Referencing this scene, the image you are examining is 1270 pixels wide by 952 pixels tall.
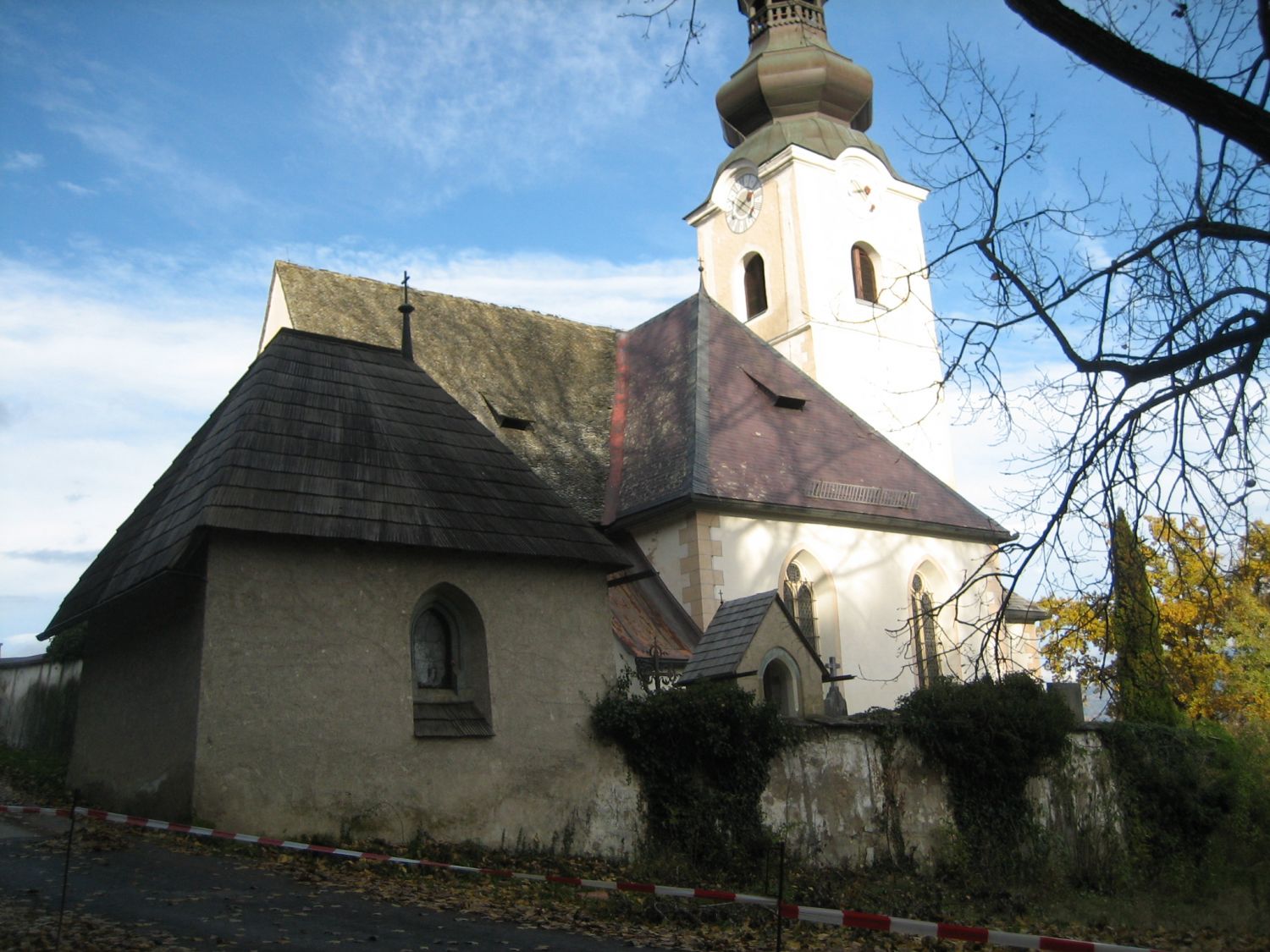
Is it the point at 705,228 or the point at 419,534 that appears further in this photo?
the point at 705,228

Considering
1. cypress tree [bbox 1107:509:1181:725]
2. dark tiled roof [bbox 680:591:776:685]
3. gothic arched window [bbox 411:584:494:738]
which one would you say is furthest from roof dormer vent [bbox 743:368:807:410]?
cypress tree [bbox 1107:509:1181:725]

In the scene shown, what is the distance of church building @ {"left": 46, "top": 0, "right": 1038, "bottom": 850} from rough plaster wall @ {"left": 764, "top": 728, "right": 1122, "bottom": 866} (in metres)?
1.04

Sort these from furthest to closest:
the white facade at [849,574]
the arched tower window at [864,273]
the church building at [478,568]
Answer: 1. the arched tower window at [864,273]
2. the white facade at [849,574]
3. the church building at [478,568]

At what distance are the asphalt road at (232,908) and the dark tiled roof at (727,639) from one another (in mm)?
6600

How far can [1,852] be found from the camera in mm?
10297

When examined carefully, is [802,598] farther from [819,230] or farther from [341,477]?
[819,230]

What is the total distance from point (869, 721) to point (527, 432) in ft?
28.4

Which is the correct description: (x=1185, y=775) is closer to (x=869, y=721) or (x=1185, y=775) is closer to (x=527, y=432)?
(x=869, y=721)

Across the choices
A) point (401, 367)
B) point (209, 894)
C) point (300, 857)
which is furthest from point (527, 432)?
point (209, 894)

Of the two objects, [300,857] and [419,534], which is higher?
[419,534]

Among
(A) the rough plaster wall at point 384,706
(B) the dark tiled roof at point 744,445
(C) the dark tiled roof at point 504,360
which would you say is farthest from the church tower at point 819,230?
(A) the rough plaster wall at point 384,706

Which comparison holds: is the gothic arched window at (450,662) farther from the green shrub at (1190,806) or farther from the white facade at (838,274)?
the white facade at (838,274)

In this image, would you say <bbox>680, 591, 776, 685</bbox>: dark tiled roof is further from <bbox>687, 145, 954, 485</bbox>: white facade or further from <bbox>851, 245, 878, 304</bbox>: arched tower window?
<bbox>851, 245, 878, 304</bbox>: arched tower window

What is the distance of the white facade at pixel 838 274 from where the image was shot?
28.5 m
